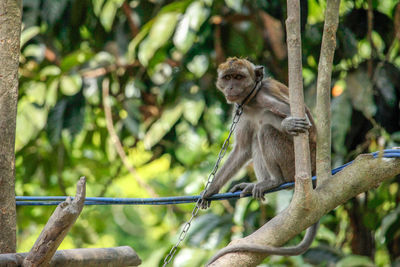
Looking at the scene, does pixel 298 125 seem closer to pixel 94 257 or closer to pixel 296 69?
pixel 296 69

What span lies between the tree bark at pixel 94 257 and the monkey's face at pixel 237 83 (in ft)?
6.90

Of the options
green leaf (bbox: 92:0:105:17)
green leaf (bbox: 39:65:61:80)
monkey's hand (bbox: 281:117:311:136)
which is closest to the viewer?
monkey's hand (bbox: 281:117:311:136)

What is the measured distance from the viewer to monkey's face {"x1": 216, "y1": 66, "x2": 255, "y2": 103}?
552cm

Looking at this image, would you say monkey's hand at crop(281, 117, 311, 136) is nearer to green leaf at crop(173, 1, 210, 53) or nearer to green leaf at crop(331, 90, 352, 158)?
green leaf at crop(331, 90, 352, 158)

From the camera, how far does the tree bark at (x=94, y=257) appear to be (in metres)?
3.51

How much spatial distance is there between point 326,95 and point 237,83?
156cm

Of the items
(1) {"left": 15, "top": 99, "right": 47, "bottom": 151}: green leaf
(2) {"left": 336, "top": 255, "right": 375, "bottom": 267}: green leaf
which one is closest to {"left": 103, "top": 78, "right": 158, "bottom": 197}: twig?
(1) {"left": 15, "top": 99, "right": 47, "bottom": 151}: green leaf

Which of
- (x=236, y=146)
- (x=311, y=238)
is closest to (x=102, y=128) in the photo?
(x=236, y=146)

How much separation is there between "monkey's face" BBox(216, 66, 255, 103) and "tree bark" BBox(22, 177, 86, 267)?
2686 mm

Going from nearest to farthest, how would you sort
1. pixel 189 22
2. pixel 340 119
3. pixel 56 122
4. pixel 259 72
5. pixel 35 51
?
pixel 259 72 < pixel 340 119 < pixel 189 22 < pixel 56 122 < pixel 35 51

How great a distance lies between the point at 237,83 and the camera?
18.2ft

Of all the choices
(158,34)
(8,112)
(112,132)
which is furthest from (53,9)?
(8,112)

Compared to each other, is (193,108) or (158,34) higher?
(158,34)

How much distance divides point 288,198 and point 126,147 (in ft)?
10.9
